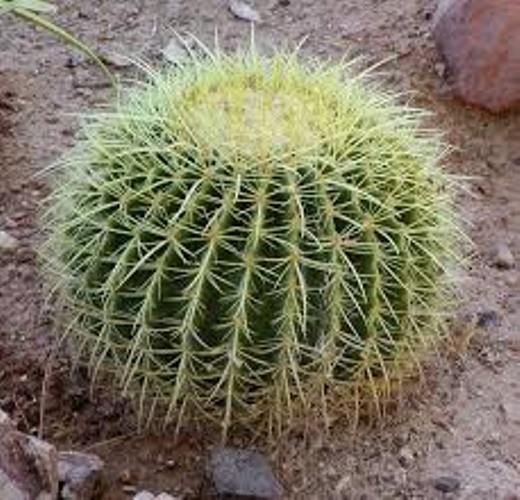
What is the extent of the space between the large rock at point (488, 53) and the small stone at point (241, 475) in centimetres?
132

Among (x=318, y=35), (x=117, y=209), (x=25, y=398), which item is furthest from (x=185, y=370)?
Result: (x=318, y=35)

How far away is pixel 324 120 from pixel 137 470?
68 cm

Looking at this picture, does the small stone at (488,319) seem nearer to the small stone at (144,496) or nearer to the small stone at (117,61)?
the small stone at (144,496)

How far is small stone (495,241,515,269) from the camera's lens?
9.27ft

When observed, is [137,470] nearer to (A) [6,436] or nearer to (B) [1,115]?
(A) [6,436]

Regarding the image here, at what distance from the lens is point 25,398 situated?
244cm

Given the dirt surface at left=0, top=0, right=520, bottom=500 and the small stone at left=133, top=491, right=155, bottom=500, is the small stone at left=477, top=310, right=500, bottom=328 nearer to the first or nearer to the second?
the dirt surface at left=0, top=0, right=520, bottom=500

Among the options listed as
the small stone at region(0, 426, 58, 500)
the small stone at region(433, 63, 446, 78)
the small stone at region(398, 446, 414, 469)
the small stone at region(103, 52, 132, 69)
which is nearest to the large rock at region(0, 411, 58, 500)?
the small stone at region(0, 426, 58, 500)

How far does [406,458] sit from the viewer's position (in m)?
2.34

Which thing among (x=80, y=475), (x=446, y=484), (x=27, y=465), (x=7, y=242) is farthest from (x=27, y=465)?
(x=7, y=242)

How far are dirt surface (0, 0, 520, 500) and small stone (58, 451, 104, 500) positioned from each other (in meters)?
0.08

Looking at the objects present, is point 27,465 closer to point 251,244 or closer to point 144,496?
point 144,496

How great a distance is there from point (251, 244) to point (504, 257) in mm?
969

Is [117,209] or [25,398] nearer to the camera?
[117,209]
